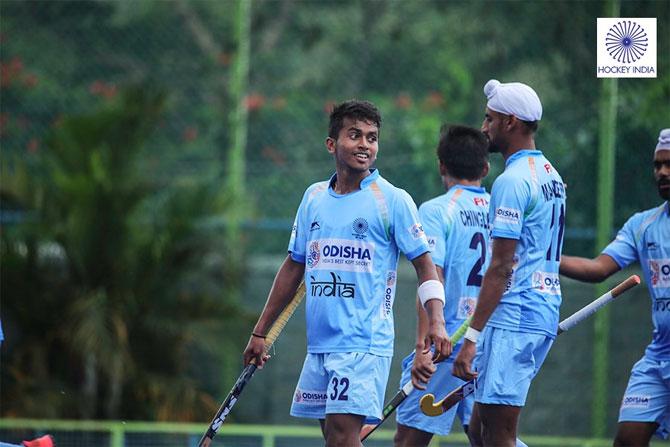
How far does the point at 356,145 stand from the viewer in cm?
707

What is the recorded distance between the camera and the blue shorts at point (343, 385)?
22.1 feet

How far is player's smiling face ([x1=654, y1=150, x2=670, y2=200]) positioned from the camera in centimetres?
780

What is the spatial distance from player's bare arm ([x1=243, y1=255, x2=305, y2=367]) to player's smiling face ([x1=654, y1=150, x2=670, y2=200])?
2131mm

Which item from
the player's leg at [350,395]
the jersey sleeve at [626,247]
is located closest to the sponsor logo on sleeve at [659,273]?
the jersey sleeve at [626,247]

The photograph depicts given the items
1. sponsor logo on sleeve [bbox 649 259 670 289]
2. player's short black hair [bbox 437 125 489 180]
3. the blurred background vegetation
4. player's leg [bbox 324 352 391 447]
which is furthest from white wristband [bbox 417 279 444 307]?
the blurred background vegetation

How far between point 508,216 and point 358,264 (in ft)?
2.62

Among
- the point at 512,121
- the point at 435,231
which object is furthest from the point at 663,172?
the point at 435,231

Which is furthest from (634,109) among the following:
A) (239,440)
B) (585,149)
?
(239,440)

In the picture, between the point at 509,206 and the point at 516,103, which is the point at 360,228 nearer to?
the point at 509,206

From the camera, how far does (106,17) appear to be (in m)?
13.6

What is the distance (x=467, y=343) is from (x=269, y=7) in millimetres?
7351

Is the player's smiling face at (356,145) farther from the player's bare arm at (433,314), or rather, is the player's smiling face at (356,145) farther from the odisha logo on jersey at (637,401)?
the odisha logo on jersey at (637,401)

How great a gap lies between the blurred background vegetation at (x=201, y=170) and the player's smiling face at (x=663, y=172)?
3.88 m

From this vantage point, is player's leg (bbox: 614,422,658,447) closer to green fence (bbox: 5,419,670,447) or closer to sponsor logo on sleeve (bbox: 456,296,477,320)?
sponsor logo on sleeve (bbox: 456,296,477,320)
